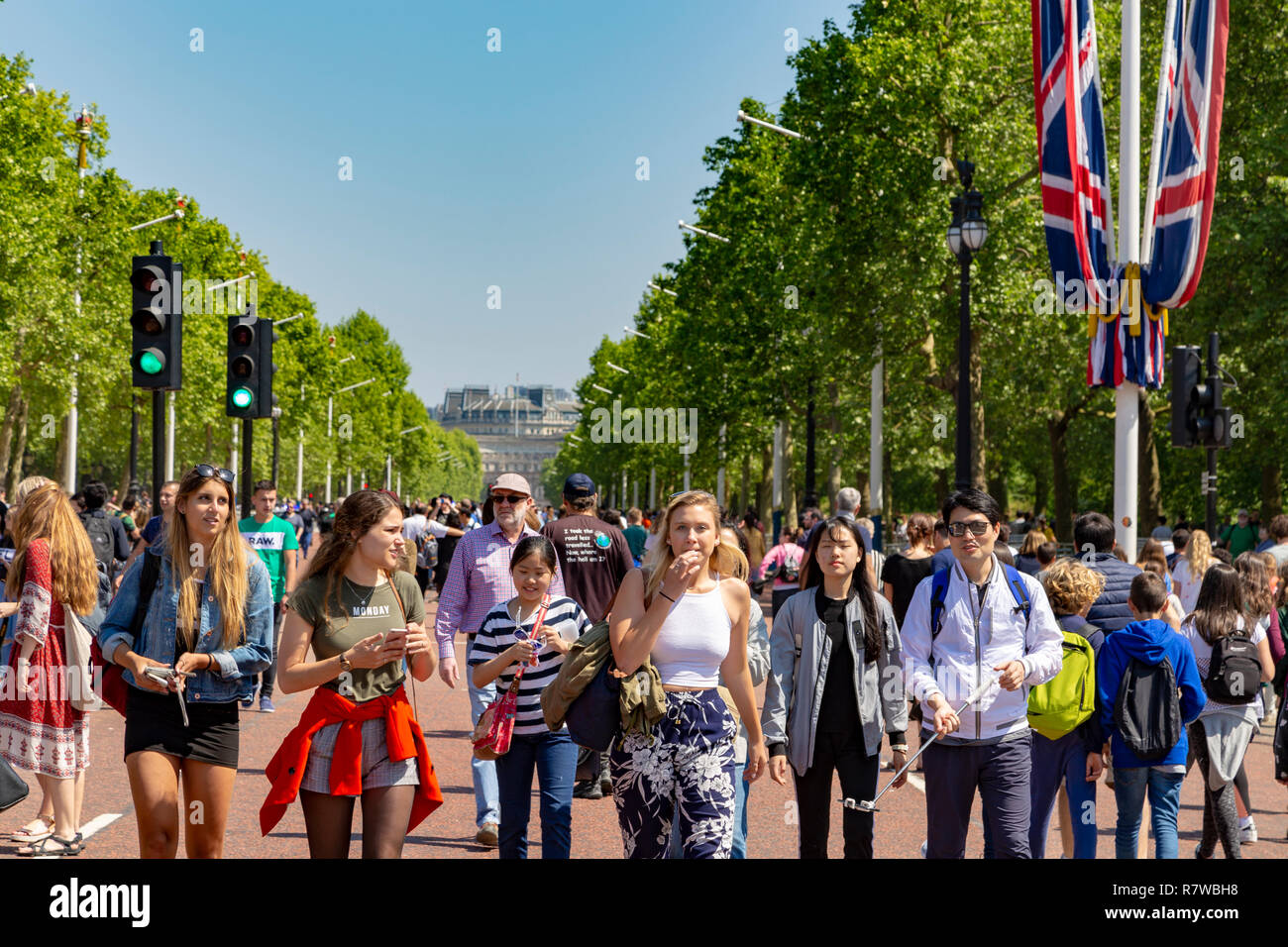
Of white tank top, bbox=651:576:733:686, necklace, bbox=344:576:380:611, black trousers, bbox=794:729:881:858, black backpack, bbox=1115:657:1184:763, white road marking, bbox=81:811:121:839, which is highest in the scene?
necklace, bbox=344:576:380:611

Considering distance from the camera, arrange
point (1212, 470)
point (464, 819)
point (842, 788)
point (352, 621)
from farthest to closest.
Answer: point (1212, 470)
point (464, 819)
point (842, 788)
point (352, 621)

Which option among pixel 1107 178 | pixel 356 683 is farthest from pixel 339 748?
pixel 1107 178

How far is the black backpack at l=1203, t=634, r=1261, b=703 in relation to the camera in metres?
7.85

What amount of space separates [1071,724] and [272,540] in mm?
7739

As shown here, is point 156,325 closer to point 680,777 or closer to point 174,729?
point 174,729

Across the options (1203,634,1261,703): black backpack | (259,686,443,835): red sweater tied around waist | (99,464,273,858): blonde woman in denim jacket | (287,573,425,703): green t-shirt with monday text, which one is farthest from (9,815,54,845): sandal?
(1203,634,1261,703): black backpack

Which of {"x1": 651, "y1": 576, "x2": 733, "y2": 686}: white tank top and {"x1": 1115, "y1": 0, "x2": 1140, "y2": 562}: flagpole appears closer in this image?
{"x1": 651, "y1": 576, "x2": 733, "y2": 686}: white tank top

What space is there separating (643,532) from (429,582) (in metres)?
10.1

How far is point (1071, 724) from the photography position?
22.0 feet

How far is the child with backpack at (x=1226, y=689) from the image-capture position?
7.65 meters

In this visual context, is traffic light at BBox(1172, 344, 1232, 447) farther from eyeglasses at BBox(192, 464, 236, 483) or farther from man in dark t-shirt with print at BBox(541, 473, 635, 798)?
eyeglasses at BBox(192, 464, 236, 483)

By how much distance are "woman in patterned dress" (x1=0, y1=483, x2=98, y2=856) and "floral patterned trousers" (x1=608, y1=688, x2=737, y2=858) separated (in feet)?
11.2
